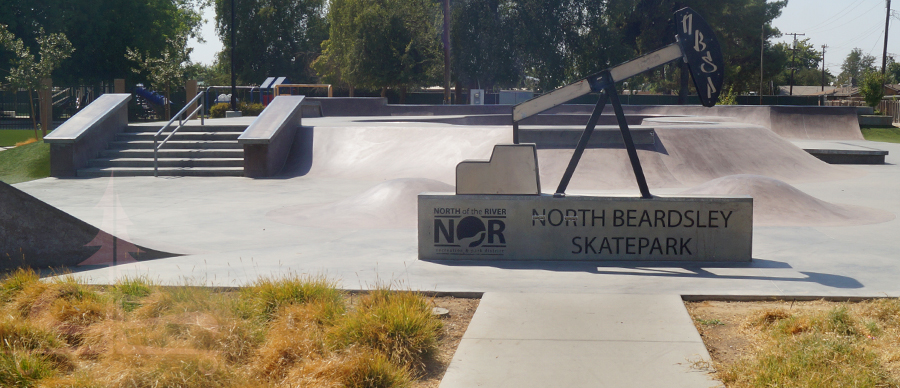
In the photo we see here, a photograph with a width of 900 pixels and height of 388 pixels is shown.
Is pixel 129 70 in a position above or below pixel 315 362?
above

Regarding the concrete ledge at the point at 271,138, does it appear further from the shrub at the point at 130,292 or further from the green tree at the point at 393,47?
the green tree at the point at 393,47

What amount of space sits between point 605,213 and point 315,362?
4554mm

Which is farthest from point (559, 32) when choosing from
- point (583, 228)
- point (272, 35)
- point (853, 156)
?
point (583, 228)

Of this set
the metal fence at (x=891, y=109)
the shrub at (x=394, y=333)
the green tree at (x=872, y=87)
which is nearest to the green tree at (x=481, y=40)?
the green tree at (x=872, y=87)

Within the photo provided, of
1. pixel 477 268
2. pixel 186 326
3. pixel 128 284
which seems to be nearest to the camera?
pixel 186 326

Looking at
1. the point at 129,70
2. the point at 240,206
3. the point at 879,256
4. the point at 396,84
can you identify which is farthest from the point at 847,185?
the point at 129,70

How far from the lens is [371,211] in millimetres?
11156

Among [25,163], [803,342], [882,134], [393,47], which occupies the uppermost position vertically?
[393,47]

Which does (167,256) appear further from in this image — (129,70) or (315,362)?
(129,70)

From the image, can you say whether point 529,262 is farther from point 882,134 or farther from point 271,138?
point 882,134

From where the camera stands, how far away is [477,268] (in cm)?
774

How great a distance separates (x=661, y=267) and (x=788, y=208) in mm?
4410

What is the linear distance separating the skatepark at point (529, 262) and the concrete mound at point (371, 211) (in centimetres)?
4

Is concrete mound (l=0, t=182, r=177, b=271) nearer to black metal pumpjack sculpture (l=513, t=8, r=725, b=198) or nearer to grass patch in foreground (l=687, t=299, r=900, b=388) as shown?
black metal pumpjack sculpture (l=513, t=8, r=725, b=198)
